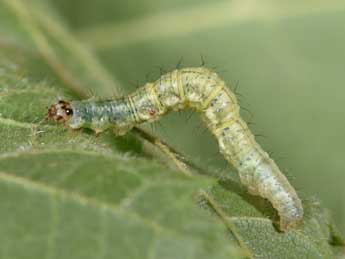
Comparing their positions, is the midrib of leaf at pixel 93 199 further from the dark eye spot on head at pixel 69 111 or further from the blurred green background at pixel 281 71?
the blurred green background at pixel 281 71

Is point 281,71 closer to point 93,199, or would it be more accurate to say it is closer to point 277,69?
point 277,69

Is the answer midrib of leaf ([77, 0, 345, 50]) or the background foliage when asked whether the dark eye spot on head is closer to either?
the background foliage

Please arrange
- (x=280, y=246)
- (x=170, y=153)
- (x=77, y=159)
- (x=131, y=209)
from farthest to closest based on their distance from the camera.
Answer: (x=170, y=153), (x=280, y=246), (x=77, y=159), (x=131, y=209)

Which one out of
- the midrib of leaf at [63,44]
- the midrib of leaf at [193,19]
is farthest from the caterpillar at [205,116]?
the midrib of leaf at [193,19]

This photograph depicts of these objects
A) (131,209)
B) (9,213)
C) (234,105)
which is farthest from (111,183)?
(234,105)

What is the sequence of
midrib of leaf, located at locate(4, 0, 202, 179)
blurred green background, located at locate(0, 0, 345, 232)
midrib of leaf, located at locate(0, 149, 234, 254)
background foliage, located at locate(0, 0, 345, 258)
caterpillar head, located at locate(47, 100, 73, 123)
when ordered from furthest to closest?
blurred green background, located at locate(0, 0, 345, 232)
midrib of leaf, located at locate(4, 0, 202, 179)
background foliage, located at locate(0, 0, 345, 258)
caterpillar head, located at locate(47, 100, 73, 123)
midrib of leaf, located at locate(0, 149, 234, 254)

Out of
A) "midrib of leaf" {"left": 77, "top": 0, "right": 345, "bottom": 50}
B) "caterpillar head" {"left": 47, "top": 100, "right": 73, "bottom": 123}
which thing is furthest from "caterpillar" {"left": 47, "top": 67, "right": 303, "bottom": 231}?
"midrib of leaf" {"left": 77, "top": 0, "right": 345, "bottom": 50}

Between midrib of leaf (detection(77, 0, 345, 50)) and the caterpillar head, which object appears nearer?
the caterpillar head

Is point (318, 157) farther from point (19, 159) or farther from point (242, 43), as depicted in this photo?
point (19, 159)
